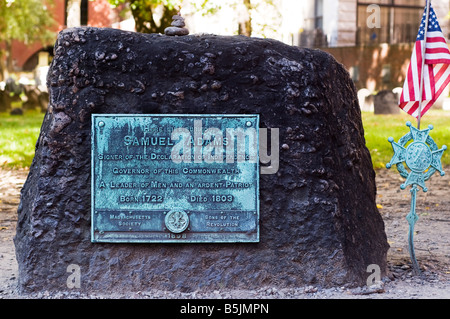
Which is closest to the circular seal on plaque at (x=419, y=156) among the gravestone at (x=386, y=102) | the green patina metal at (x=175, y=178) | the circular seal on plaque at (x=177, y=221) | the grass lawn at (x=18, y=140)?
the green patina metal at (x=175, y=178)

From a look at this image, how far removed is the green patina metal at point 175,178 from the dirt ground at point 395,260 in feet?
1.41

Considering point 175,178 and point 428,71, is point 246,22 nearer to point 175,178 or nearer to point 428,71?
point 428,71

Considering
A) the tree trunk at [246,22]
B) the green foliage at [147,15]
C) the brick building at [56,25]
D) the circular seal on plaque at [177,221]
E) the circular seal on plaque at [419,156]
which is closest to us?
the circular seal on plaque at [177,221]

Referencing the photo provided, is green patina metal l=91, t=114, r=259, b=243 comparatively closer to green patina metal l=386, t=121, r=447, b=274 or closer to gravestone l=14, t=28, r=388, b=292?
gravestone l=14, t=28, r=388, b=292

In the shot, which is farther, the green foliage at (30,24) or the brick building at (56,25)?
the brick building at (56,25)

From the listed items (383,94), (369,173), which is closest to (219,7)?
(383,94)

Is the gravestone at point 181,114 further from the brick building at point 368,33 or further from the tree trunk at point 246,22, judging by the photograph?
the brick building at point 368,33

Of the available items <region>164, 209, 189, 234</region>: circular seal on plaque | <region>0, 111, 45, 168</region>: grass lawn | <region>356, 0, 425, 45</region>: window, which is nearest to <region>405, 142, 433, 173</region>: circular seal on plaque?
<region>164, 209, 189, 234</region>: circular seal on plaque

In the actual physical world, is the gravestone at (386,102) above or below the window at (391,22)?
below

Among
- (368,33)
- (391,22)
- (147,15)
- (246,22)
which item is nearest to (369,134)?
(246,22)

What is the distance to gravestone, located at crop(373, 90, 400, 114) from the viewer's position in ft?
65.5

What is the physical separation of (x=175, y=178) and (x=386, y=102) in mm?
16331

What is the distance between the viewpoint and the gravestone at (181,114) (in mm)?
4602

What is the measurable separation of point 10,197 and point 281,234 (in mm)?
5565
